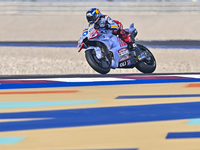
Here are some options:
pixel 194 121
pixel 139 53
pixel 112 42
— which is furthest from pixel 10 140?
pixel 139 53

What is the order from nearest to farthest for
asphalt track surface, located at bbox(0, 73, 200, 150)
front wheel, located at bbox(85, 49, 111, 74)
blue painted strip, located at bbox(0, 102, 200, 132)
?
asphalt track surface, located at bbox(0, 73, 200, 150) < blue painted strip, located at bbox(0, 102, 200, 132) < front wheel, located at bbox(85, 49, 111, 74)

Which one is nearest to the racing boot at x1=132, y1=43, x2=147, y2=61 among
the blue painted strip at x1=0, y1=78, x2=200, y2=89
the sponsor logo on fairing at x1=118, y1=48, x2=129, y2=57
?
the sponsor logo on fairing at x1=118, y1=48, x2=129, y2=57

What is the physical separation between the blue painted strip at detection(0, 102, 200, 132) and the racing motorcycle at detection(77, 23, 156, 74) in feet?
11.6

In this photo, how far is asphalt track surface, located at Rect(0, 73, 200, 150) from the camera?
392 cm

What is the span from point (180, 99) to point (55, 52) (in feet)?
33.4

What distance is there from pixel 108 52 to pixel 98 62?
0.41 meters

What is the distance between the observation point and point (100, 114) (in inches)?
197

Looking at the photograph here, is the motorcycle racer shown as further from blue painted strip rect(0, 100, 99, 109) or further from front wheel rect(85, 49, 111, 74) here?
blue painted strip rect(0, 100, 99, 109)

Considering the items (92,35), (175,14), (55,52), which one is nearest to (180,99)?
(92,35)

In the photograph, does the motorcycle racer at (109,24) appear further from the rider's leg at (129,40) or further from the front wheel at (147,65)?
the front wheel at (147,65)

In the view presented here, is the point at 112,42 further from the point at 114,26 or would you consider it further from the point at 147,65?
the point at 147,65

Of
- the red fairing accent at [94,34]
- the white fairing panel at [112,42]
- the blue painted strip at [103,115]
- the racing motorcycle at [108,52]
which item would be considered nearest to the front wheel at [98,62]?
the racing motorcycle at [108,52]

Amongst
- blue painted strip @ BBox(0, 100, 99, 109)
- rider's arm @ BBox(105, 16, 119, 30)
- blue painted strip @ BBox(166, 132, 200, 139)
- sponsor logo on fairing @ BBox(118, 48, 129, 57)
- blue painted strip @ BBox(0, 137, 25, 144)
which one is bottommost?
blue painted strip @ BBox(0, 100, 99, 109)

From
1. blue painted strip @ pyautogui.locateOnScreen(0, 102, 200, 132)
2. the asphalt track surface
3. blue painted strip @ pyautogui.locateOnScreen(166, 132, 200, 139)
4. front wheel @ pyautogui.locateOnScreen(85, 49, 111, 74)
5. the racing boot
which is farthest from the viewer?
the racing boot
